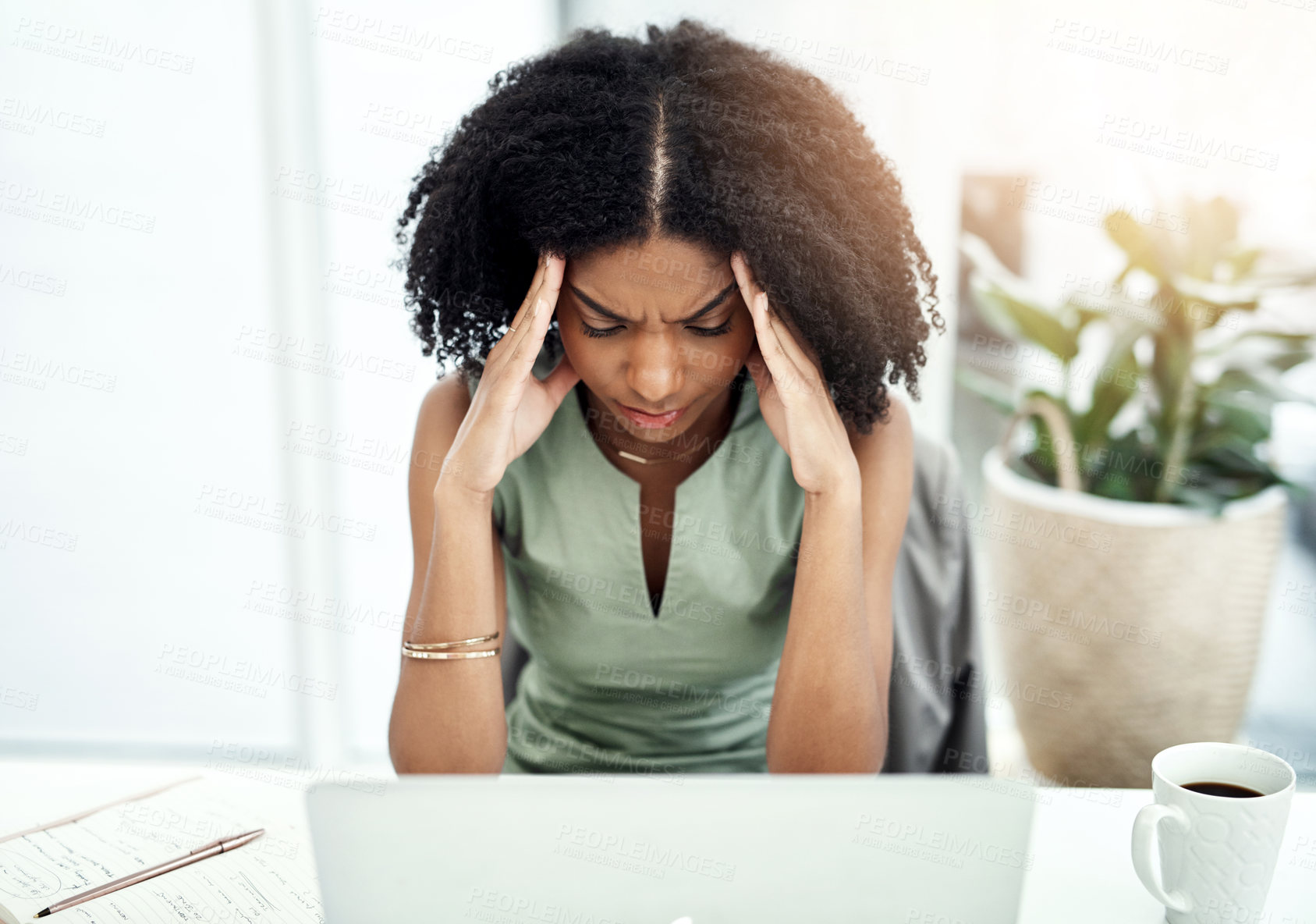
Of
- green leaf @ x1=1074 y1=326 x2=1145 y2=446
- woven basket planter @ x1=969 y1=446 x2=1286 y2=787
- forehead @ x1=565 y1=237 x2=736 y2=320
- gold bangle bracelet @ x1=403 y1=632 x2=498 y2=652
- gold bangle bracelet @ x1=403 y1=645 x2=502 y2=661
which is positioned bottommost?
woven basket planter @ x1=969 y1=446 x2=1286 y2=787

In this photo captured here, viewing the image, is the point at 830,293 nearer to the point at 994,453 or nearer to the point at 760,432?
the point at 760,432

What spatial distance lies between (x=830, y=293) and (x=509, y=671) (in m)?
0.70

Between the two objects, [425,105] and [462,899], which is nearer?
[462,899]

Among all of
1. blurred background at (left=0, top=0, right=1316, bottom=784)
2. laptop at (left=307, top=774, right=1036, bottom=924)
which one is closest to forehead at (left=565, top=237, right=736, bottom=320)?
laptop at (left=307, top=774, right=1036, bottom=924)

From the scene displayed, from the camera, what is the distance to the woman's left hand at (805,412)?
1.12 meters

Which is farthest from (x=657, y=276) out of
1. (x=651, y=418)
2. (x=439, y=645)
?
(x=439, y=645)

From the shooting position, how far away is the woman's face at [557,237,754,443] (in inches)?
41.3

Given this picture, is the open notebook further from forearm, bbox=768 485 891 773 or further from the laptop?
forearm, bbox=768 485 891 773

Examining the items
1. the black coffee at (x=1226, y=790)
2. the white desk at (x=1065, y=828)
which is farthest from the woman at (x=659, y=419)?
the black coffee at (x=1226, y=790)

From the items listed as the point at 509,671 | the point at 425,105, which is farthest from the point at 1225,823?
the point at 425,105

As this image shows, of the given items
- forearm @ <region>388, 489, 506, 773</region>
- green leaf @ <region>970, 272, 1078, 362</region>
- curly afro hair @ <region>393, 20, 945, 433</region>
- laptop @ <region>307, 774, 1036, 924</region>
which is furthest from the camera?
green leaf @ <region>970, 272, 1078, 362</region>

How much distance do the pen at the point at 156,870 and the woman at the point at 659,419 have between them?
32 centimetres

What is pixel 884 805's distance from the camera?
0.68 meters

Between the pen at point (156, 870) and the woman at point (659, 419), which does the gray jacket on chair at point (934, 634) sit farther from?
the pen at point (156, 870)
